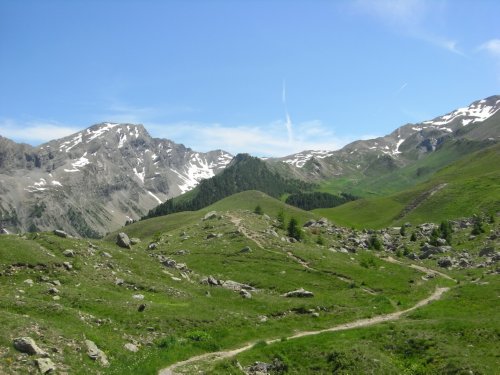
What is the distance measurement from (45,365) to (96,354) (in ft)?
12.9

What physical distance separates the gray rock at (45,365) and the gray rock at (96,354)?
3.06 metres

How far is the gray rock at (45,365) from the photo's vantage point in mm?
23145

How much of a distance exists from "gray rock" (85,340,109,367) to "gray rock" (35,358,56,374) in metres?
3.06

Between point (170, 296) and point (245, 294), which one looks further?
point (245, 294)

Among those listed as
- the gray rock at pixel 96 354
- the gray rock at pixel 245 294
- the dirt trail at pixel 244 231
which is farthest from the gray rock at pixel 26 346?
the dirt trail at pixel 244 231

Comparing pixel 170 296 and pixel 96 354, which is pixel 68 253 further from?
pixel 96 354

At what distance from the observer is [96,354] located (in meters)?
27.0

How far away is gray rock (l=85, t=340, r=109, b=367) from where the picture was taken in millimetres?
26609

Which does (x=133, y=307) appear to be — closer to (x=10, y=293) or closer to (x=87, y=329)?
(x=87, y=329)

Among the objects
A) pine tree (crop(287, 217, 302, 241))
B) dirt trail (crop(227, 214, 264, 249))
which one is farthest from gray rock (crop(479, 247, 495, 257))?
dirt trail (crop(227, 214, 264, 249))

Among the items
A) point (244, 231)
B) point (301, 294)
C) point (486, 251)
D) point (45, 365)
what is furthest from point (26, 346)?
point (486, 251)

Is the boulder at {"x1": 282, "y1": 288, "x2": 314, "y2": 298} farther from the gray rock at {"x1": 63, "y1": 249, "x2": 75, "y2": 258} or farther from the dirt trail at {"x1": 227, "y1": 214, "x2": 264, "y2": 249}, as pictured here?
the dirt trail at {"x1": 227, "y1": 214, "x2": 264, "y2": 249}

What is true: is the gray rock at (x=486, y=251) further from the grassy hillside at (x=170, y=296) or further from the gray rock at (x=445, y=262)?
the grassy hillside at (x=170, y=296)

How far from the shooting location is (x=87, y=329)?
30.4 metres
